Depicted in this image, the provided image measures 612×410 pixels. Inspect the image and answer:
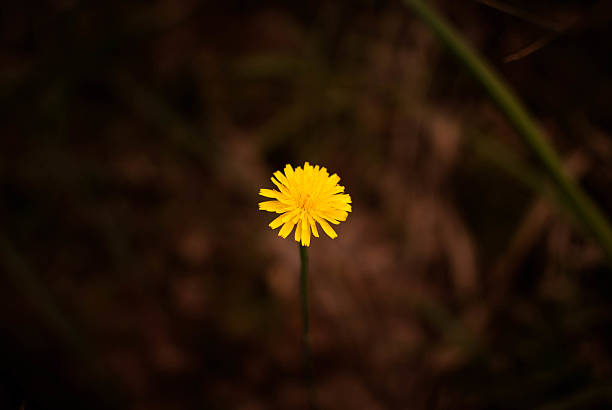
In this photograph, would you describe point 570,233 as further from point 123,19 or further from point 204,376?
point 123,19

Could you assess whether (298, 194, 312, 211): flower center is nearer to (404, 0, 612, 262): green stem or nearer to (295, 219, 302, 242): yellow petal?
(295, 219, 302, 242): yellow petal

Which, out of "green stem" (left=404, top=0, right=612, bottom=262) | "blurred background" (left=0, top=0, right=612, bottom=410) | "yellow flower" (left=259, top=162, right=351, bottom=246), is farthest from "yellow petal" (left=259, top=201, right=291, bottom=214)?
"blurred background" (left=0, top=0, right=612, bottom=410)

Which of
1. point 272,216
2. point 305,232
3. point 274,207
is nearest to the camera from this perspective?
point 305,232

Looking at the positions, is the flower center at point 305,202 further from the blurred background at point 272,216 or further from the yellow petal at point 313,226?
the blurred background at point 272,216

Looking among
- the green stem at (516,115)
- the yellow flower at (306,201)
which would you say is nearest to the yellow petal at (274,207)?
the yellow flower at (306,201)

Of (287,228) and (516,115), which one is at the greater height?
(516,115)

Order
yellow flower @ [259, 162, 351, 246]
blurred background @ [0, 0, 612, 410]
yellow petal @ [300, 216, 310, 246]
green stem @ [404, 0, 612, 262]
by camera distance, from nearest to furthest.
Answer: yellow petal @ [300, 216, 310, 246], yellow flower @ [259, 162, 351, 246], green stem @ [404, 0, 612, 262], blurred background @ [0, 0, 612, 410]

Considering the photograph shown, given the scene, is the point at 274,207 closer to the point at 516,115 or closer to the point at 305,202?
the point at 305,202

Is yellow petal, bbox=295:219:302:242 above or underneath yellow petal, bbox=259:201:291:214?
underneath

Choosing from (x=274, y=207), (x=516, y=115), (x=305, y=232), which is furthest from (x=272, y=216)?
(x=516, y=115)
